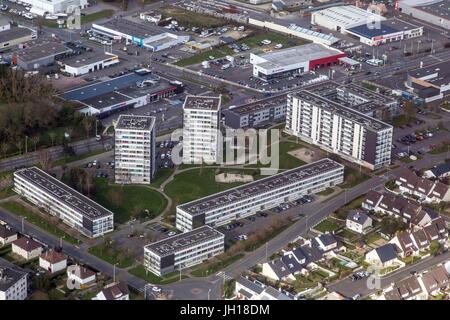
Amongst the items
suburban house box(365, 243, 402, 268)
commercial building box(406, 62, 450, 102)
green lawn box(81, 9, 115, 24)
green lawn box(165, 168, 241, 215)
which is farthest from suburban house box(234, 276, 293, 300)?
green lawn box(81, 9, 115, 24)

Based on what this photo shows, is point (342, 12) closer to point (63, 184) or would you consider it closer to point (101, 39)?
point (101, 39)

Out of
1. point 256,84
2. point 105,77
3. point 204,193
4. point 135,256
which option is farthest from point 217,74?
point 135,256

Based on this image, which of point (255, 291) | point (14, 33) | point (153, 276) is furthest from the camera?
point (14, 33)

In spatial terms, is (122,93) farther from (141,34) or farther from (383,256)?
(383,256)

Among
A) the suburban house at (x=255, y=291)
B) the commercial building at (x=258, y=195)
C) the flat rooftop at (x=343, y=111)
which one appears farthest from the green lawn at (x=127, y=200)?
the flat rooftop at (x=343, y=111)

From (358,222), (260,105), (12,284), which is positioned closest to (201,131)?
(260,105)

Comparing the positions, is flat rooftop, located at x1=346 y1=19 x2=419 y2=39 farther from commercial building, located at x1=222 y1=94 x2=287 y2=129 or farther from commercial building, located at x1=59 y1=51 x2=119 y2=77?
commercial building, located at x1=59 y1=51 x2=119 y2=77

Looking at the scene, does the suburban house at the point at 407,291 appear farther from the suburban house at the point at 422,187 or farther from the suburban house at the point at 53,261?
the suburban house at the point at 53,261
